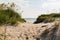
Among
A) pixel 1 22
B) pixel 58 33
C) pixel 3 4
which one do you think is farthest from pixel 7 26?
pixel 58 33

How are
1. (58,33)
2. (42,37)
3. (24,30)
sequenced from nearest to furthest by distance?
(58,33)
(42,37)
(24,30)

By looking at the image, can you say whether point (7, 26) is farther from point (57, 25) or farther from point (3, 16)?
point (57, 25)

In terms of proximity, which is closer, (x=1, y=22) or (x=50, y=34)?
(x=50, y=34)

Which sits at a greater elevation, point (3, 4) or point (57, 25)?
point (3, 4)

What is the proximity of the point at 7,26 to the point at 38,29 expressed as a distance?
4.58ft

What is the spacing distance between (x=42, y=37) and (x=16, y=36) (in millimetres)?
1196

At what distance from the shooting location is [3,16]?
1042cm

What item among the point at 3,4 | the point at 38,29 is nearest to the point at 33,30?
the point at 38,29

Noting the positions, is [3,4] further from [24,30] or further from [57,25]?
[57,25]

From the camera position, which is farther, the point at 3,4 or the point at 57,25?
the point at 3,4

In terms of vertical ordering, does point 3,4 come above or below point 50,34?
above

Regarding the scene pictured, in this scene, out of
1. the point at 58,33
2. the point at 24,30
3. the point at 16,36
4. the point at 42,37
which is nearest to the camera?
the point at 58,33

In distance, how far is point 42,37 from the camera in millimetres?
8750

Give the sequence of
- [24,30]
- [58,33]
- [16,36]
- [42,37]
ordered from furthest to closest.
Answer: [24,30]
[16,36]
[42,37]
[58,33]
